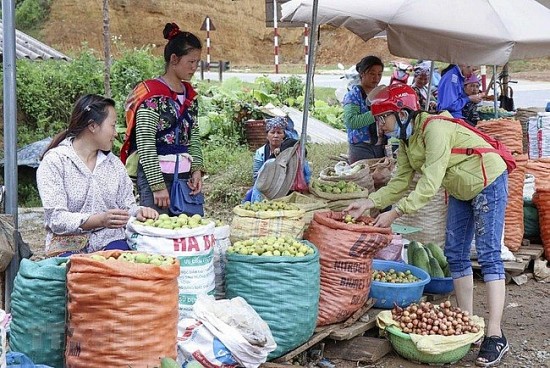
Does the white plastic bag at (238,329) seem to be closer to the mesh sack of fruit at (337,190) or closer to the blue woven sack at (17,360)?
the blue woven sack at (17,360)

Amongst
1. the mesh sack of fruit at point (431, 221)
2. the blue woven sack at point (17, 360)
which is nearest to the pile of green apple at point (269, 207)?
the blue woven sack at point (17, 360)

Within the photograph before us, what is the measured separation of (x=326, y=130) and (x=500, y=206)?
9770 millimetres

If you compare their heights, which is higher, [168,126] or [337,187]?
[168,126]

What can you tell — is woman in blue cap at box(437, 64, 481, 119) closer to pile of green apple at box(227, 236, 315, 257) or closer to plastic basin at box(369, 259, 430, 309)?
plastic basin at box(369, 259, 430, 309)

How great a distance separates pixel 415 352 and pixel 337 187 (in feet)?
4.78

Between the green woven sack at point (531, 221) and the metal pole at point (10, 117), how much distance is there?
5101mm

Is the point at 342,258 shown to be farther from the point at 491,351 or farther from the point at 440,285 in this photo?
the point at 440,285

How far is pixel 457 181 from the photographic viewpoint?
477cm

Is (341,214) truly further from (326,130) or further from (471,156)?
(326,130)

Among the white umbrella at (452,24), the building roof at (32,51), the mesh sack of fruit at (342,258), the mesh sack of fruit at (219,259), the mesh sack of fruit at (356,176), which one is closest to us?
the mesh sack of fruit at (219,259)

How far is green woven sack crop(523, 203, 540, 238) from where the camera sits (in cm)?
752

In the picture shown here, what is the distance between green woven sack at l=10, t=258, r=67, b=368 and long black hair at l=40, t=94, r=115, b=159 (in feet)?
2.85

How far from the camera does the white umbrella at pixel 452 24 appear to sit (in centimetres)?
543

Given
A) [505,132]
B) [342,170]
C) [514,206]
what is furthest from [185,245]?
[505,132]
